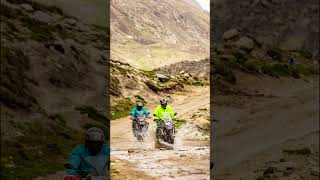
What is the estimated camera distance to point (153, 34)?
121 m

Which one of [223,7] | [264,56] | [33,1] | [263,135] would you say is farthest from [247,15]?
[263,135]

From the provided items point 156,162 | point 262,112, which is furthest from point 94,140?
point 262,112

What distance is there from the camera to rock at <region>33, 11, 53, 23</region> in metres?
40.8

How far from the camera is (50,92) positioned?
30.1m

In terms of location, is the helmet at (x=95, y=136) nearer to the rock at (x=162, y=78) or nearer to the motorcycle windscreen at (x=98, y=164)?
the motorcycle windscreen at (x=98, y=164)

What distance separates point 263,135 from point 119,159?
11604 millimetres

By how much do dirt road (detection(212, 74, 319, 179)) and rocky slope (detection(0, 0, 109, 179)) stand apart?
21.8 feet

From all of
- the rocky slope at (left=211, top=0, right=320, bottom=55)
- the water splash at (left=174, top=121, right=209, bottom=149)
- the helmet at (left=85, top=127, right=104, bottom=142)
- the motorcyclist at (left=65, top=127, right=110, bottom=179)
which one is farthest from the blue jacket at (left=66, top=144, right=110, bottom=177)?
the rocky slope at (left=211, top=0, right=320, bottom=55)

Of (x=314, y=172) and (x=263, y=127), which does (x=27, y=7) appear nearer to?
(x=263, y=127)

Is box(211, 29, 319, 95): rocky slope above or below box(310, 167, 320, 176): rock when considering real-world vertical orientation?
above

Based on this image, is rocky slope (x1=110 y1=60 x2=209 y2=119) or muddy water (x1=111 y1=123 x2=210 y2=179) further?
rocky slope (x1=110 y1=60 x2=209 y2=119)

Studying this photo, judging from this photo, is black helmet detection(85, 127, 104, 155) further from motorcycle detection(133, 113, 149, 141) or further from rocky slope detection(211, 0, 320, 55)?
rocky slope detection(211, 0, 320, 55)

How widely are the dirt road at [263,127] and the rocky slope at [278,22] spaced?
38.0 m

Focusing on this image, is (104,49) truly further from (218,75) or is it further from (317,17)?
(317,17)
